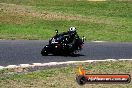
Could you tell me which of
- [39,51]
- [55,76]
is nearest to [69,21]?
[39,51]

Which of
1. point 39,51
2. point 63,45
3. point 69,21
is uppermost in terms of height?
point 63,45

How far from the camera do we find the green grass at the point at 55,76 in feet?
43.6

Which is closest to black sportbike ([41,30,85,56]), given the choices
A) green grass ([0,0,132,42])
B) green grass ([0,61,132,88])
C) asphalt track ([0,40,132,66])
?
asphalt track ([0,40,132,66])

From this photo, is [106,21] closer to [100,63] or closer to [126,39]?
[126,39]

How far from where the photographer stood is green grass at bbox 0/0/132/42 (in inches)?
1253

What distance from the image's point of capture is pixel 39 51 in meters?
21.6

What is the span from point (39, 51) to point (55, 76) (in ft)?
22.3

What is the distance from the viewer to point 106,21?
40.4 meters

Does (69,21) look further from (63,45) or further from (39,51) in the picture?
(63,45)

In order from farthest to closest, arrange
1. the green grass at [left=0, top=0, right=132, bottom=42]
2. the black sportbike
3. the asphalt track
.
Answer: the green grass at [left=0, top=0, right=132, bottom=42]
the black sportbike
the asphalt track

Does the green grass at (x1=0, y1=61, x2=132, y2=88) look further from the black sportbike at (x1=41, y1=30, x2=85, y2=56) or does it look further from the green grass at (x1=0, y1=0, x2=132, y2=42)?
the green grass at (x1=0, y1=0, x2=132, y2=42)

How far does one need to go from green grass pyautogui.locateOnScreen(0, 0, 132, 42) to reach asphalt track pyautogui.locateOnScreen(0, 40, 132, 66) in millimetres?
3507

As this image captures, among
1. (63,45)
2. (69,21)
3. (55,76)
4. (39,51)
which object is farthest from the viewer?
(69,21)

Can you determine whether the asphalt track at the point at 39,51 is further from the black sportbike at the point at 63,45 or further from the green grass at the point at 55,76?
the green grass at the point at 55,76
